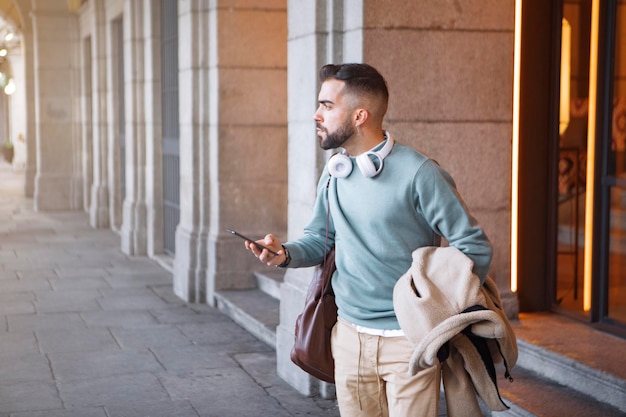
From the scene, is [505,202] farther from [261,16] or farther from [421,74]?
[261,16]

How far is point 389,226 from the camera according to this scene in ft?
11.1

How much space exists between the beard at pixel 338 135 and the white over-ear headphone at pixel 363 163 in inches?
1.8

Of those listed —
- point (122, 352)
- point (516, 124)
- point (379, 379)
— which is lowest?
point (122, 352)

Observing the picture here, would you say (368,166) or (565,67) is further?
(565,67)

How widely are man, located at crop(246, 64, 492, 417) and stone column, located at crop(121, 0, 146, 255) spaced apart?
9219mm

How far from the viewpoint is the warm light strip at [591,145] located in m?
6.14

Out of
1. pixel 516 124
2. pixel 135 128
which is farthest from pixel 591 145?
pixel 135 128

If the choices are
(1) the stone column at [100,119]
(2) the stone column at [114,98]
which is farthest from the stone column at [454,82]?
(1) the stone column at [100,119]

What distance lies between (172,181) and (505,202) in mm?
6145

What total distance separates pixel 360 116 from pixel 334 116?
89mm

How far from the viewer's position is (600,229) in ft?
20.3

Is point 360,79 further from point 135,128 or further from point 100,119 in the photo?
point 100,119

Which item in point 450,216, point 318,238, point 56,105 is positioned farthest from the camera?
point 56,105

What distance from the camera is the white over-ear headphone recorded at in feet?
11.1
